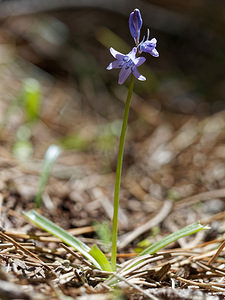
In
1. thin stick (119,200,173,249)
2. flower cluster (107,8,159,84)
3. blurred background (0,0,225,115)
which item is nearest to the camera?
flower cluster (107,8,159,84)

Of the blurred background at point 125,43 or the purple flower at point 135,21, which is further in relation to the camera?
the blurred background at point 125,43

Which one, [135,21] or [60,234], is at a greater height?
[135,21]

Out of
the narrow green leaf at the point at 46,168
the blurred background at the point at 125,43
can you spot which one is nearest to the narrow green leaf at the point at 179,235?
the narrow green leaf at the point at 46,168

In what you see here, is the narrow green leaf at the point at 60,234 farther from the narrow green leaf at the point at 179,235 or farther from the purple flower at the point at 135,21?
the purple flower at the point at 135,21

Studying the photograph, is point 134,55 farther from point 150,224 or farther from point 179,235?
point 150,224

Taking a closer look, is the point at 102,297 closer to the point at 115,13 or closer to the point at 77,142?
the point at 77,142

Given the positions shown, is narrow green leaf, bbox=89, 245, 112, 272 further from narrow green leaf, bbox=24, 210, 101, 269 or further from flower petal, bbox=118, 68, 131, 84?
flower petal, bbox=118, 68, 131, 84

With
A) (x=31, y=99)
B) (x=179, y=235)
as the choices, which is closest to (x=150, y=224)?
(x=179, y=235)

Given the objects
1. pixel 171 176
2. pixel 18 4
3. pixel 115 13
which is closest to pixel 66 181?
pixel 171 176

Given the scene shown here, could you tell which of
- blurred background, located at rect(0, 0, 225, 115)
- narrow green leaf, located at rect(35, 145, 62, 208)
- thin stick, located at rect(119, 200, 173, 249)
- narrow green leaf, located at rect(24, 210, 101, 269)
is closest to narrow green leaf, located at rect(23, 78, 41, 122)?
narrow green leaf, located at rect(35, 145, 62, 208)
